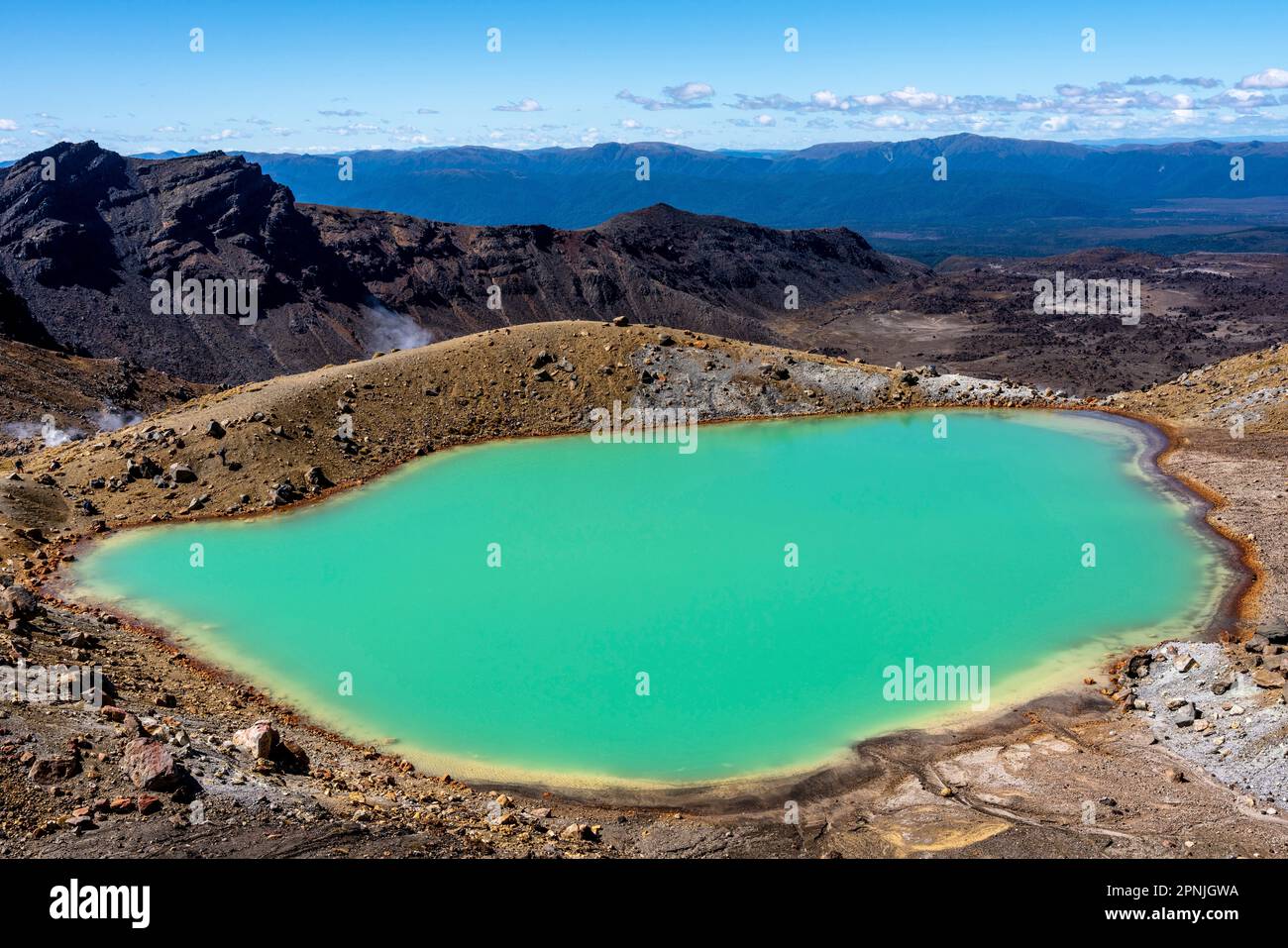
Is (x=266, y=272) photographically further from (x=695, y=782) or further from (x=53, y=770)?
(x=695, y=782)

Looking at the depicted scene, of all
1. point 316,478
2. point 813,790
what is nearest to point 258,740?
point 813,790

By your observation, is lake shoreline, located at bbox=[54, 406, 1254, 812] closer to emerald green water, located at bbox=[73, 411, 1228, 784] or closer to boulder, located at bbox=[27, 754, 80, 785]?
emerald green water, located at bbox=[73, 411, 1228, 784]

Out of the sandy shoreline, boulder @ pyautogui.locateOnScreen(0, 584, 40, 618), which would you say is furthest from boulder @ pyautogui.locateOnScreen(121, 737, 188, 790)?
boulder @ pyautogui.locateOnScreen(0, 584, 40, 618)

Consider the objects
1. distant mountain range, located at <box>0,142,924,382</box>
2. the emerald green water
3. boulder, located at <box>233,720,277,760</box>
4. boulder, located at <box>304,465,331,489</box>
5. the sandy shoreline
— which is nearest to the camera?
the sandy shoreline

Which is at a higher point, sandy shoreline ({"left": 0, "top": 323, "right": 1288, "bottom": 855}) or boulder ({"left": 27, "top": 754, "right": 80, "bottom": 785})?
boulder ({"left": 27, "top": 754, "right": 80, "bottom": 785})

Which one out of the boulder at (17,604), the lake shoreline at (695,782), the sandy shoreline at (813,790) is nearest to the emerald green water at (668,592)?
the lake shoreline at (695,782)
